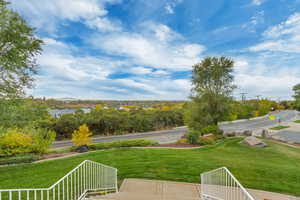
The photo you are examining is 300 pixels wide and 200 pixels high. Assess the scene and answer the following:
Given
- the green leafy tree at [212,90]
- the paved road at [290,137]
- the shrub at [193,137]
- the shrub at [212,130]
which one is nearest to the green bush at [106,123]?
the green leafy tree at [212,90]

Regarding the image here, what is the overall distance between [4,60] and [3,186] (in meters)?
5.01

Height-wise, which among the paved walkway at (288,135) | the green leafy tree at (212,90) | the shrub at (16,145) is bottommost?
the paved walkway at (288,135)

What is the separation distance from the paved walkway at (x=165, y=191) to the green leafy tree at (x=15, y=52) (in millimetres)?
6854

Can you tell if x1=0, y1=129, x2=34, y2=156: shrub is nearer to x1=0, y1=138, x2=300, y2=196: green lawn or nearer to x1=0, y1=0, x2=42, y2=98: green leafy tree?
x1=0, y1=138, x2=300, y2=196: green lawn

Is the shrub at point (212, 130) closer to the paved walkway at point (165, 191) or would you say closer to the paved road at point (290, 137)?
the paved road at point (290, 137)

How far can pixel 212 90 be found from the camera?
14.2m

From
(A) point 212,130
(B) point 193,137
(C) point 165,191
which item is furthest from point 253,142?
(C) point 165,191

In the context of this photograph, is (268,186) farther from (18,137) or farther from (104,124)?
(104,124)

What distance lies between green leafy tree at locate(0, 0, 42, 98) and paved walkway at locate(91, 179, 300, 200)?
22.5 feet

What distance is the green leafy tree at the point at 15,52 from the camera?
5.93m

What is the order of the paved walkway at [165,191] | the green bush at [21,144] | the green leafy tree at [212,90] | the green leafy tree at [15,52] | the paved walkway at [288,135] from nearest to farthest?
the paved walkway at [165,191] → the green leafy tree at [15,52] → the green bush at [21,144] → the green leafy tree at [212,90] → the paved walkway at [288,135]

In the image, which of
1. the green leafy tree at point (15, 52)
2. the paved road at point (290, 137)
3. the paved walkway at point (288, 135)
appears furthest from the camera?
the paved walkway at point (288, 135)

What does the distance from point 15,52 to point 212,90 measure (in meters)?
14.8

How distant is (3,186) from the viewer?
4.91m
